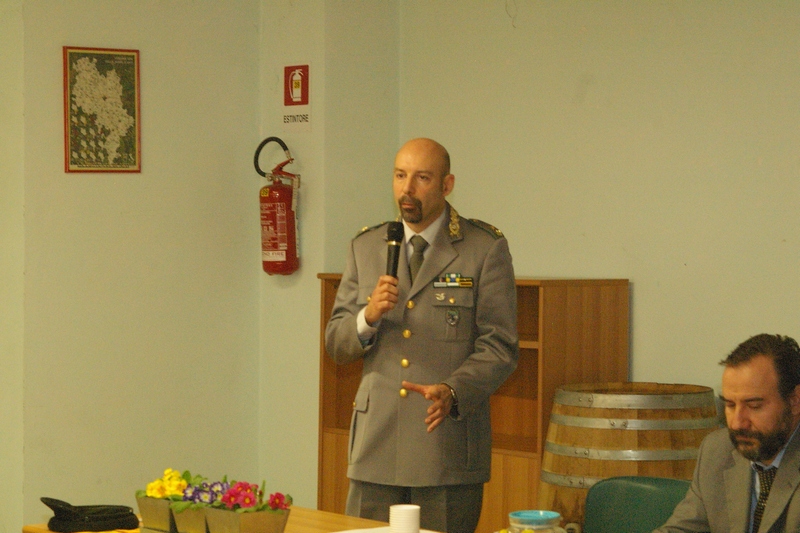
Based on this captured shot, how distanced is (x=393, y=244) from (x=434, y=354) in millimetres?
328

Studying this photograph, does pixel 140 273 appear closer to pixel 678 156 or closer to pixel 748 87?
pixel 678 156

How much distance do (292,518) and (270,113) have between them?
2483 mm

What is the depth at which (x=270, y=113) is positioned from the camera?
15.3 ft

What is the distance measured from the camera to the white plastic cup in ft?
7.19

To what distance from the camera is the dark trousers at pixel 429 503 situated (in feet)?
9.29

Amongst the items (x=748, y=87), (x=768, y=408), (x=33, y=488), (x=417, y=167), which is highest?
(x=748, y=87)

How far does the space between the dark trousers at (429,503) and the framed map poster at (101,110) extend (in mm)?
2031

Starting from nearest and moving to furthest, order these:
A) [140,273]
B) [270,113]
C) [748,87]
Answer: [748,87] < [140,273] < [270,113]

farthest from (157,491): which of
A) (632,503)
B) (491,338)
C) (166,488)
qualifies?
(632,503)

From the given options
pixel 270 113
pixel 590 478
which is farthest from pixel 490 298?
pixel 270 113

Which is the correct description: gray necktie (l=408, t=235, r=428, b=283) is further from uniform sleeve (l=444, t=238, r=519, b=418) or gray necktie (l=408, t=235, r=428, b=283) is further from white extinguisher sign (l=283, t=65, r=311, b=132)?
white extinguisher sign (l=283, t=65, r=311, b=132)

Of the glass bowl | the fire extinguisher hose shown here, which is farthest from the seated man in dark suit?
the fire extinguisher hose

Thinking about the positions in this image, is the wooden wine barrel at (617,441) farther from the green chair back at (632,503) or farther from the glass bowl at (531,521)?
the glass bowl at (531,521)

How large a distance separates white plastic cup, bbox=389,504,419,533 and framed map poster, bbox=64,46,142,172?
2537 millimetres
